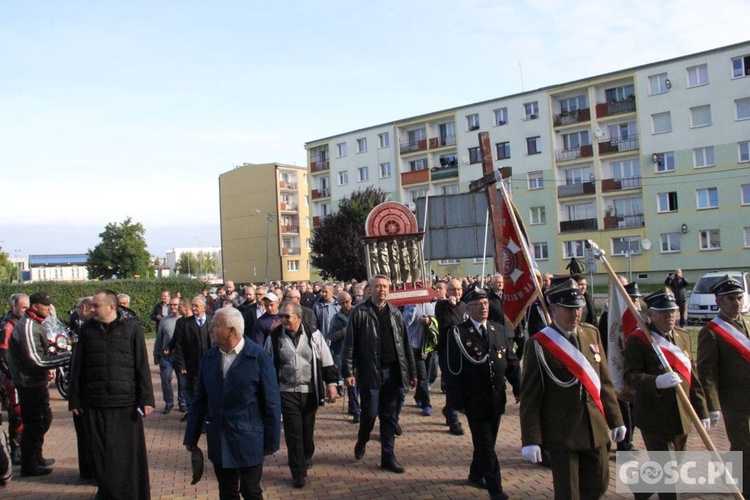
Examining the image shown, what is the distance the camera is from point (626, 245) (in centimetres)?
4441

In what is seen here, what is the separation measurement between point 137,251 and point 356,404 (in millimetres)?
48551

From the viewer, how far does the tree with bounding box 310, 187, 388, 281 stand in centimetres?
4866

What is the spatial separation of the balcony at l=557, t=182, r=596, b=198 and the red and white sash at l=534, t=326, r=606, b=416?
43.9 m

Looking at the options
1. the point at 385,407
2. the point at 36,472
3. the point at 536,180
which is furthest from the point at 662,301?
the point at 536,180

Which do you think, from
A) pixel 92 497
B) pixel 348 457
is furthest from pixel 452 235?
pixel 92 497

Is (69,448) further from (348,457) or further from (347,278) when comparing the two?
(347,278)

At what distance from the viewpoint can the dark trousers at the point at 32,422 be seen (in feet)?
24.7

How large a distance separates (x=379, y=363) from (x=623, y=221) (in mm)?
41641

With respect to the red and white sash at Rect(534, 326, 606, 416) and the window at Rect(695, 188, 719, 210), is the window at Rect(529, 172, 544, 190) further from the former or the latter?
the red and white sash at Rect(534, 326, 606, 416)

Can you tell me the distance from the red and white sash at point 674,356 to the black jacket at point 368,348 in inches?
116

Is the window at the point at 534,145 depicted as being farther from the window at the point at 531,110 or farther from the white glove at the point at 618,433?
the white glove at the point at 618,433

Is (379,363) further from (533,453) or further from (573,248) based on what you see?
(573,248)

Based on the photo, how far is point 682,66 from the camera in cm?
4181

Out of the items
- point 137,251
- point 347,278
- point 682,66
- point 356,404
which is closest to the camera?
point 356,404
